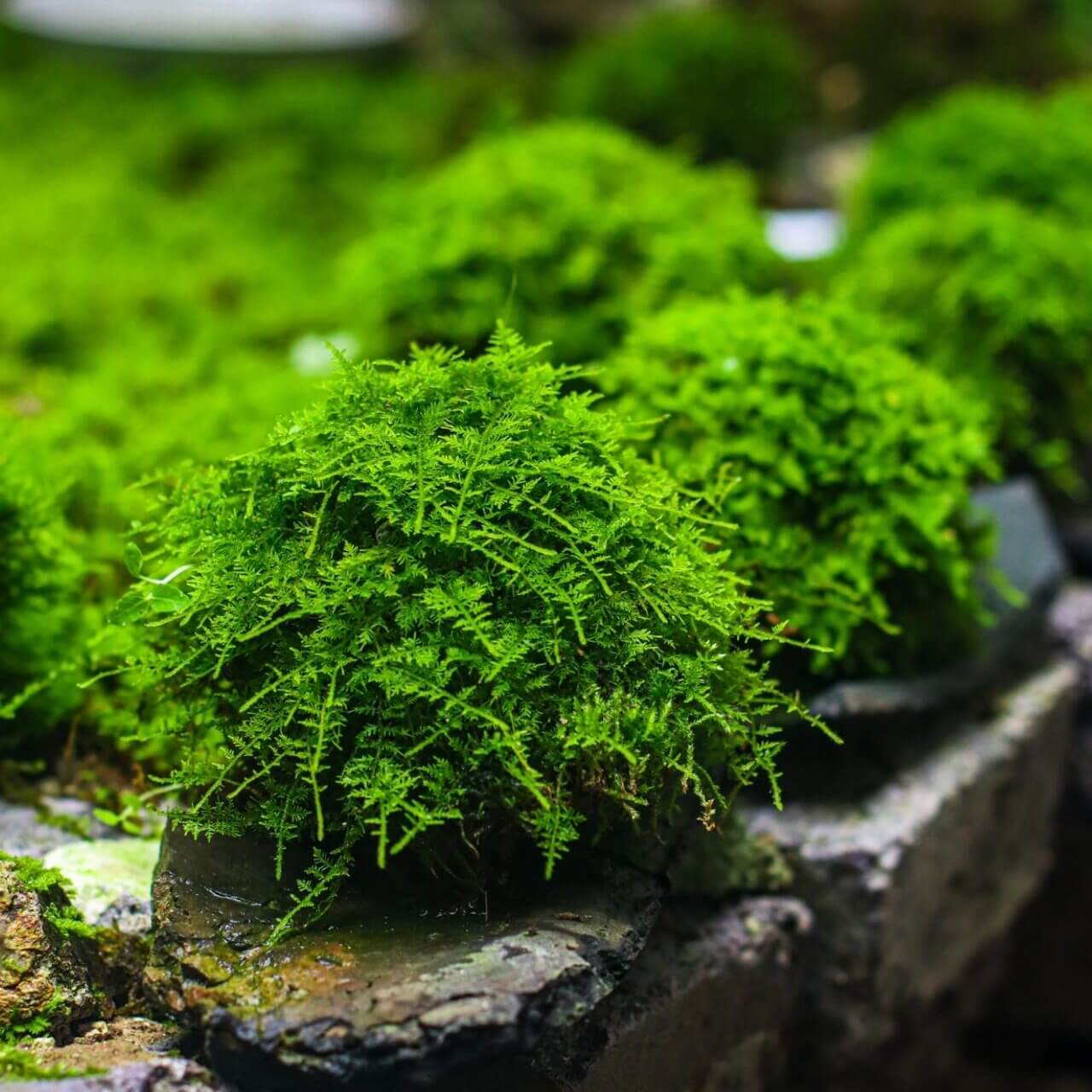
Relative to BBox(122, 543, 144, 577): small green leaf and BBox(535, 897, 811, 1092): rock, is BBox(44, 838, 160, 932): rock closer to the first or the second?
BBox(122, 543, 144, 577): small green leaf

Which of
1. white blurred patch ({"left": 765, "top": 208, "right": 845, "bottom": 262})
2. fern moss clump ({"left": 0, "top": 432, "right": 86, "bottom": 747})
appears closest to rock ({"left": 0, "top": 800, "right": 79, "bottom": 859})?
fern moss clump ({"left": 0, "top": 432, "right": 86, "bottom": 747})

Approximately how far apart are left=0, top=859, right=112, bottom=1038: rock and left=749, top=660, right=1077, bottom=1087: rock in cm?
136

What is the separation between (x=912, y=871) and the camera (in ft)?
8.77

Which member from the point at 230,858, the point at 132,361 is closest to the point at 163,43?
the point at 132,361

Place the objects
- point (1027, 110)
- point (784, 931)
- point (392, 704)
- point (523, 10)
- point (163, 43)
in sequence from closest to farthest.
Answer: point (392, 704)
point (784, 931)
point (1027, 110)
point (163, 43)
point (523, 10)

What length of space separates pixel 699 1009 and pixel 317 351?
2809mm

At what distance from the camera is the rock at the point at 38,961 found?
5.88ft

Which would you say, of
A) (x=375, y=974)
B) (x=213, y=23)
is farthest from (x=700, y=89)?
(x=375, y=974)

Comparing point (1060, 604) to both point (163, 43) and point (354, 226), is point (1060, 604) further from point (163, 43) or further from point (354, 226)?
point (163, 43)

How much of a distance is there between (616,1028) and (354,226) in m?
4.55

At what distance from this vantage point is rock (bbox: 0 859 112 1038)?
70.5 inches

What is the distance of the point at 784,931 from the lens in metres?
2.45

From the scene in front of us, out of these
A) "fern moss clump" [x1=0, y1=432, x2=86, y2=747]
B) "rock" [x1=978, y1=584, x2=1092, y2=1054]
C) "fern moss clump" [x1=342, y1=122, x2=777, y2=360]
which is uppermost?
"fern moss clump" [x1=342, y1=122, x2=777, y2=360]

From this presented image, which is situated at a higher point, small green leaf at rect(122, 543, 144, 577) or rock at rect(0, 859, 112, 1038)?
small green leaf at rect(122, 543, 144, 577)
